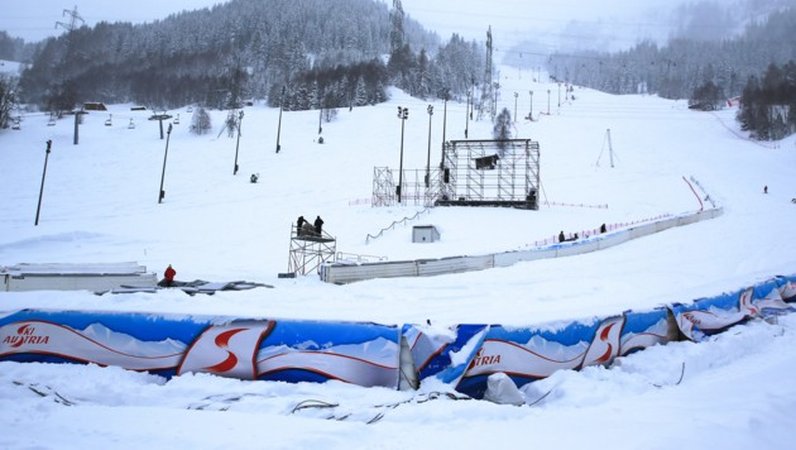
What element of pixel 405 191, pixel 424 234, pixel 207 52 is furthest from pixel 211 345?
pixel 207 52

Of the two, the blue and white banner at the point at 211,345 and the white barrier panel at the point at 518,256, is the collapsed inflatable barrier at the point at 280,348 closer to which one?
the blue and white banner at the point at 211,345

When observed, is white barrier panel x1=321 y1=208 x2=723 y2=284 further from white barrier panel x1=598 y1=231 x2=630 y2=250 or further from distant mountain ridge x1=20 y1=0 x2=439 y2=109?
distant mountain ridge x1=20 y1=0 x2=439 y2=109

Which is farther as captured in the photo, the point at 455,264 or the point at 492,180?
the point at 492,180

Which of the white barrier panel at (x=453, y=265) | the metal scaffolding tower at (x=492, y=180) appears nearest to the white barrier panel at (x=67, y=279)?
the white barrier panel at (x=453, y=265)

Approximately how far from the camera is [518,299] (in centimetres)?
1341

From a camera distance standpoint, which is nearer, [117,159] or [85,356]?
[85,356]

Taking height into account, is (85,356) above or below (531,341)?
below

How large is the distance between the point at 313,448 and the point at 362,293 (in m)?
8.20

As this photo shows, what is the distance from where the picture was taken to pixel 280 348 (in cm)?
794

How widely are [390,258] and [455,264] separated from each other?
6.21 metres

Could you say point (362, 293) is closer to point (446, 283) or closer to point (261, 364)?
point (446, 283)

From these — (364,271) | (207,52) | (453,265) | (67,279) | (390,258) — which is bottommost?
(67,279)

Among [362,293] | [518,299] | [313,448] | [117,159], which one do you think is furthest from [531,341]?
[117,159]

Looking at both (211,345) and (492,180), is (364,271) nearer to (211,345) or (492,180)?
(211,345)
